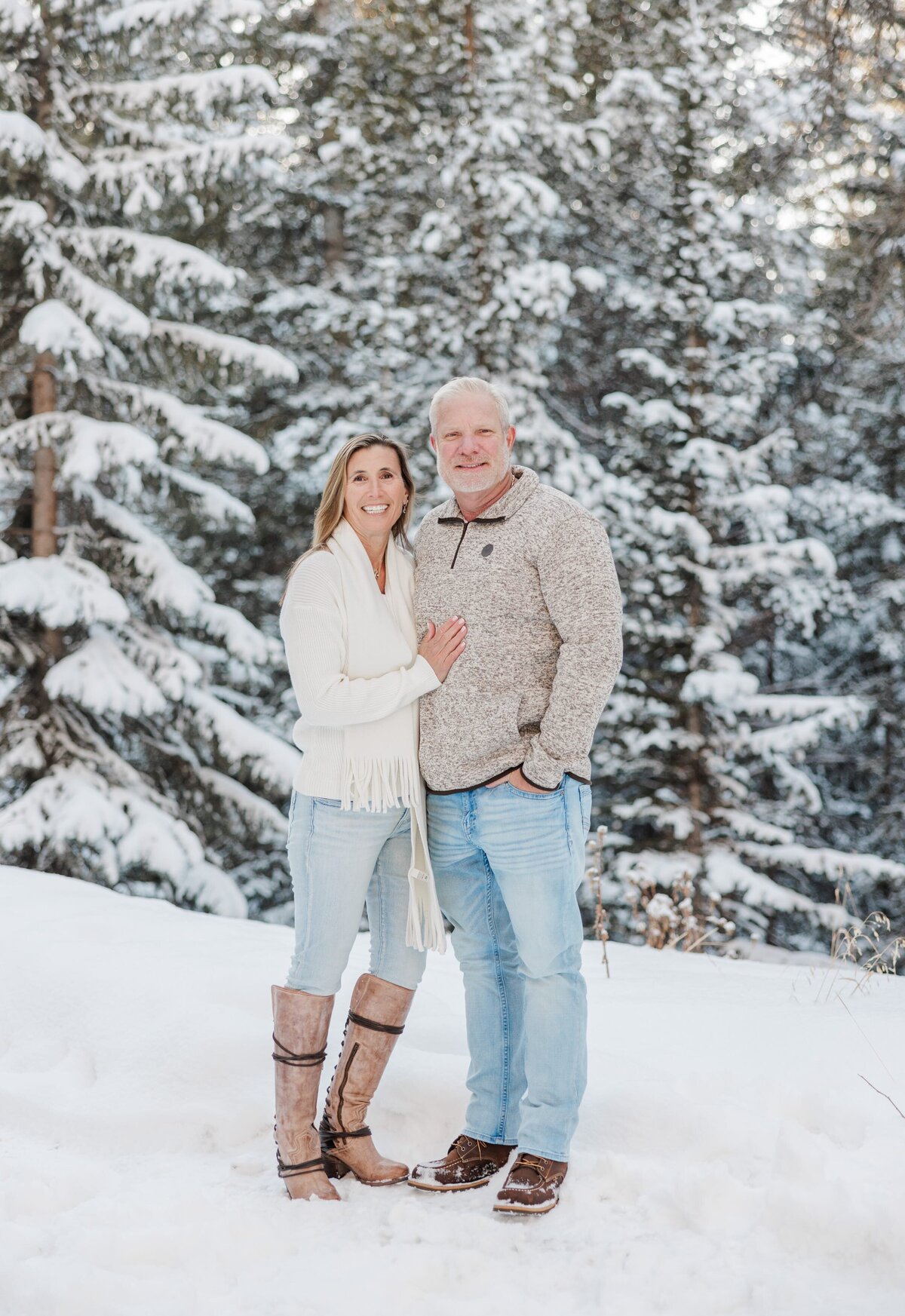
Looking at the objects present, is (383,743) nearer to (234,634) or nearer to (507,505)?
(507,505)

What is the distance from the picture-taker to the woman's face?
127 inches

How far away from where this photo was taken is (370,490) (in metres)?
3.21

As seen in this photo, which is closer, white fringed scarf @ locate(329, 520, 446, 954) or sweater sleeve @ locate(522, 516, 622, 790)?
sweater sleeve @ locate(522, 516, 622, 790)

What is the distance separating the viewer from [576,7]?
1209 centimetres

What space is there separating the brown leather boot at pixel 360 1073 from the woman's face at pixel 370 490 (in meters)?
1.29

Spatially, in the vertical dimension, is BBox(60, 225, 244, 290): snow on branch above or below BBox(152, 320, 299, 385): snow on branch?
above

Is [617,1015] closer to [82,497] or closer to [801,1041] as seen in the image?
[801,1041]

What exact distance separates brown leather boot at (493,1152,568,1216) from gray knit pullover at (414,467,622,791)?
976mm

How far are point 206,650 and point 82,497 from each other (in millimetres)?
1928

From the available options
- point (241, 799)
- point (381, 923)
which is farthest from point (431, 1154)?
point (241, 799)

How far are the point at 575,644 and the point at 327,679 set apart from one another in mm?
664

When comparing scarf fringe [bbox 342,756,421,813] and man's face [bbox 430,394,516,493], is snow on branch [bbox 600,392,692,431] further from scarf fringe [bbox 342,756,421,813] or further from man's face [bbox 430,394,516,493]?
scarf fringe [bbox 342,756,421,813]

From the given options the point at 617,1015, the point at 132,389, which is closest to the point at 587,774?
the point at 617,1015

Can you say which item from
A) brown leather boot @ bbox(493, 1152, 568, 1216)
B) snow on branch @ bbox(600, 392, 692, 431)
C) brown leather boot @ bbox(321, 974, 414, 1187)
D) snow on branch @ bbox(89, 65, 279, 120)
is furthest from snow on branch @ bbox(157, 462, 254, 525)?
brown leather boot @ bbox(493, 1152, 568, 1216)
